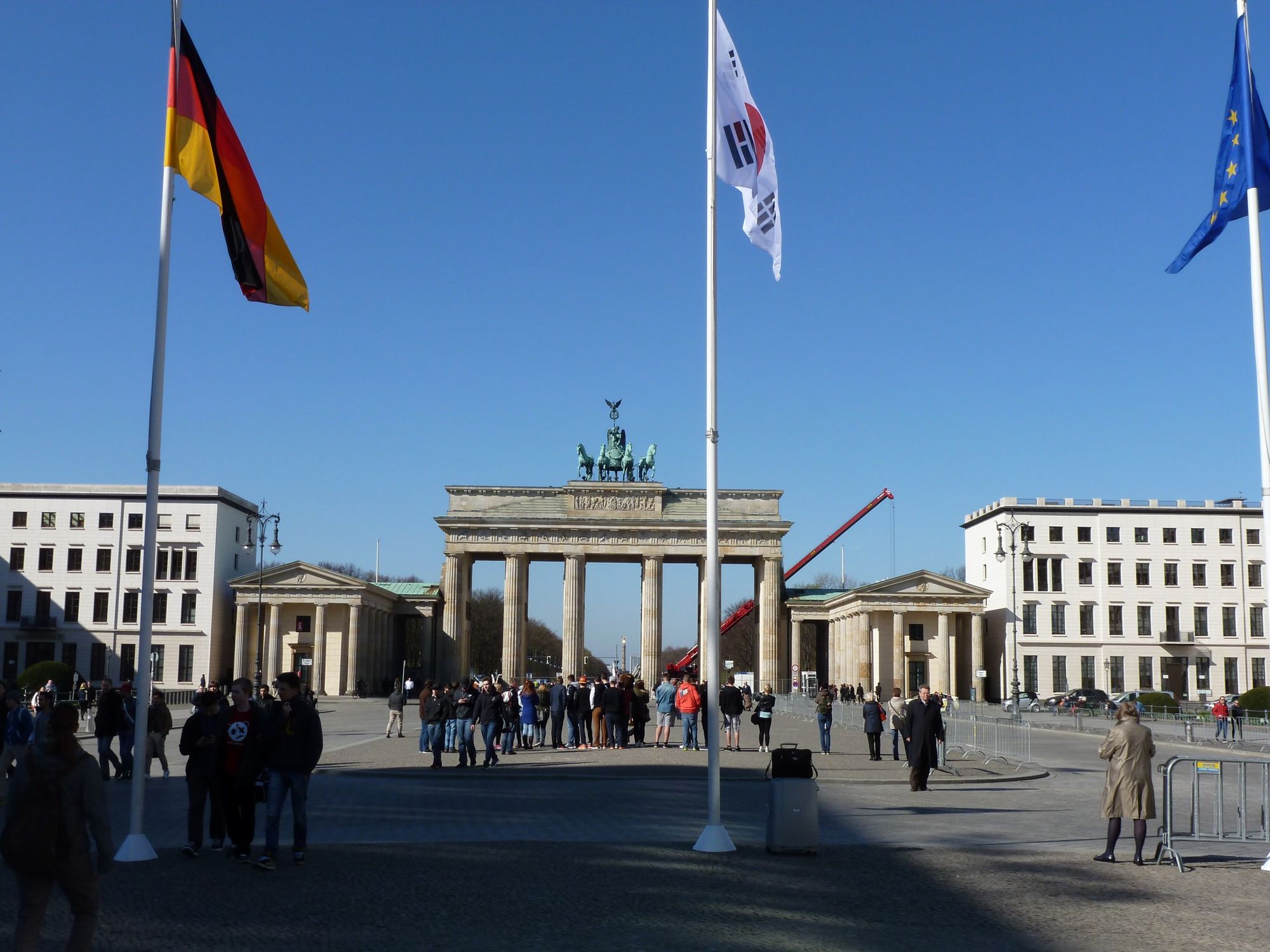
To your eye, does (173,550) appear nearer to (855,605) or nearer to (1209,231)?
(855,605)

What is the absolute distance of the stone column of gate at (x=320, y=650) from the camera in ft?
285

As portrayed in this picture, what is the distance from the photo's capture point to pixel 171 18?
14.5 m

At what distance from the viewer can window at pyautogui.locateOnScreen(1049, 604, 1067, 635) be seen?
303 feet

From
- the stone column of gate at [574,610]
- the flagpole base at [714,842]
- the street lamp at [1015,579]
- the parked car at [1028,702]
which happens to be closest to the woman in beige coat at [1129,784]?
the flagpole base at [714,842]

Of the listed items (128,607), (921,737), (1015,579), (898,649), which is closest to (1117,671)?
(898,649)

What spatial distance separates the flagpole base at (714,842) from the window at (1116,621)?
3379 inches

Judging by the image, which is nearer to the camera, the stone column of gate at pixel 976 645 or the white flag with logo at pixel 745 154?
the white flag with logo at pixel 745 154

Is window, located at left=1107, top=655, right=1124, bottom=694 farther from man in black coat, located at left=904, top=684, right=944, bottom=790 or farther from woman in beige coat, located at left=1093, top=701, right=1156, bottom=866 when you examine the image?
woman in beige coat, located at left=1093, top=701, right=1156, bottom=866

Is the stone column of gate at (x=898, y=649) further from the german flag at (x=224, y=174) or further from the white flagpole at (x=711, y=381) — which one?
the german flag at (x=224, y=174)

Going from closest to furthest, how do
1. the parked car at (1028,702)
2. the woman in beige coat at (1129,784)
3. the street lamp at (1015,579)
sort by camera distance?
1. the woman in beige coat at (1129,784)
2. the street lamp at (1015,579)
3. the parked car at (1028,702)

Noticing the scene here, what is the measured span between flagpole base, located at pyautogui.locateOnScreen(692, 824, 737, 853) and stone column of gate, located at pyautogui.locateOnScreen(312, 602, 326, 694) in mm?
76622

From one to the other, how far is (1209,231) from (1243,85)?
1.74m

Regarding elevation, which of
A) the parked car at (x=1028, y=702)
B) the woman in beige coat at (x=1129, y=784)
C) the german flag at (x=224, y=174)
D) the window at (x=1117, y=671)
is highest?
the german flag at (x=224, y=174)

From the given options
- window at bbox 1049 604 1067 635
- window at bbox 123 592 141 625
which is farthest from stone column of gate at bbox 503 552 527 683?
window at bbox 1049 604 1067 635
